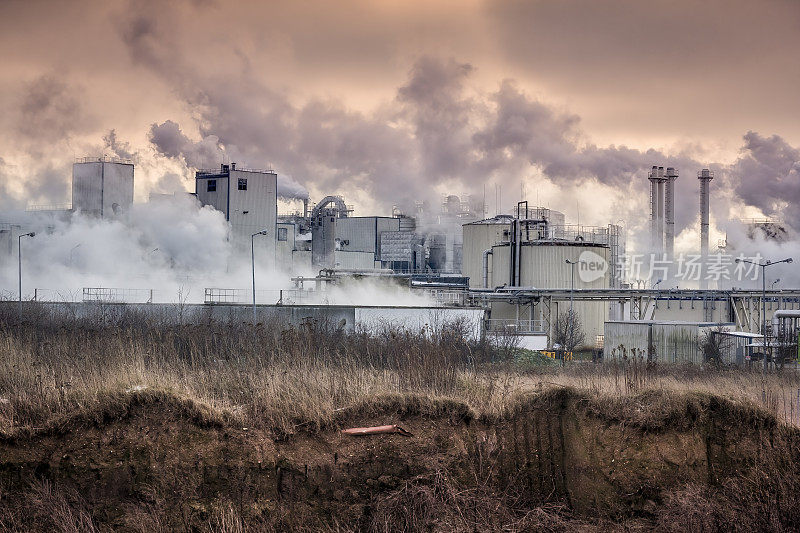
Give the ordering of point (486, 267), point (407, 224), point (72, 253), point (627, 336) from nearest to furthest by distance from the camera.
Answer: point (627, 336), point (72, 253), point (486, 267), point (407, 224)

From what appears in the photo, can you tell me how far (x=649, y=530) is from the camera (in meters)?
12.0

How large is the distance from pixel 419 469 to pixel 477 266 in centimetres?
4407

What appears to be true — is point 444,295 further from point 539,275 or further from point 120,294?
point 120,294

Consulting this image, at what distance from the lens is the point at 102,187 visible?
5644 cm

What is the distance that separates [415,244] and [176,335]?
49.1m

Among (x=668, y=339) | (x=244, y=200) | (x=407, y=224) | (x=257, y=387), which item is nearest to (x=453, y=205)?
(x=407, y=224)

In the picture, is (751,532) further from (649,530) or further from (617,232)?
(617,232)

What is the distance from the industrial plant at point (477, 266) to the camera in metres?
37.1

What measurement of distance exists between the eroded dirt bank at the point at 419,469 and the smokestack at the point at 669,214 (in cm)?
5620

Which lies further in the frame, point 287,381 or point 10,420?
point 287,381

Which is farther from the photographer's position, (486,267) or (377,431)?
(486,267)

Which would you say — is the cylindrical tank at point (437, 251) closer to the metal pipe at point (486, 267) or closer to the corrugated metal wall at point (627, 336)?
the metal pipe at point (486, 267)

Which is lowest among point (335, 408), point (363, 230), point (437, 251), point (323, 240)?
point (335, 408)

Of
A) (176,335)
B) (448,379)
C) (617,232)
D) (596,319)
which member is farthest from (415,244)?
(448,379)
